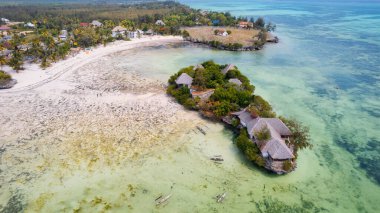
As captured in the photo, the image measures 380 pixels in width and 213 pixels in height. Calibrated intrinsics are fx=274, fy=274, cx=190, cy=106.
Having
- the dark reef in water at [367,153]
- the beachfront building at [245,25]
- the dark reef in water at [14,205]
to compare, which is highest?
the beachfront building at [245,25]

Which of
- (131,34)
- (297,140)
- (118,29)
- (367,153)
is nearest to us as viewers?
(297,140)

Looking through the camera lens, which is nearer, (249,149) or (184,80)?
(249,149)

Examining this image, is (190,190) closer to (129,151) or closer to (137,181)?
(137,181)

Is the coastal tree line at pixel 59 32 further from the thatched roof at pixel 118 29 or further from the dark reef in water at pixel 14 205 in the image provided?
the dark reef in water at pixel 14 205

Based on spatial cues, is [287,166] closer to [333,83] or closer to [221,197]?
[221,197]

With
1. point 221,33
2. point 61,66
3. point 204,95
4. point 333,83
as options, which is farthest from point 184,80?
point 221,33

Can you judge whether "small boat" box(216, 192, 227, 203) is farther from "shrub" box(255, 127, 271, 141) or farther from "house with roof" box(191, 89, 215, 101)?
Result: "house with roof" box(191, 89, 215, 101)

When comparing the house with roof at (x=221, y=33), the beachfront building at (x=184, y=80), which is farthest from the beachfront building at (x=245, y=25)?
the beachfront building at (x=184, y=80)
